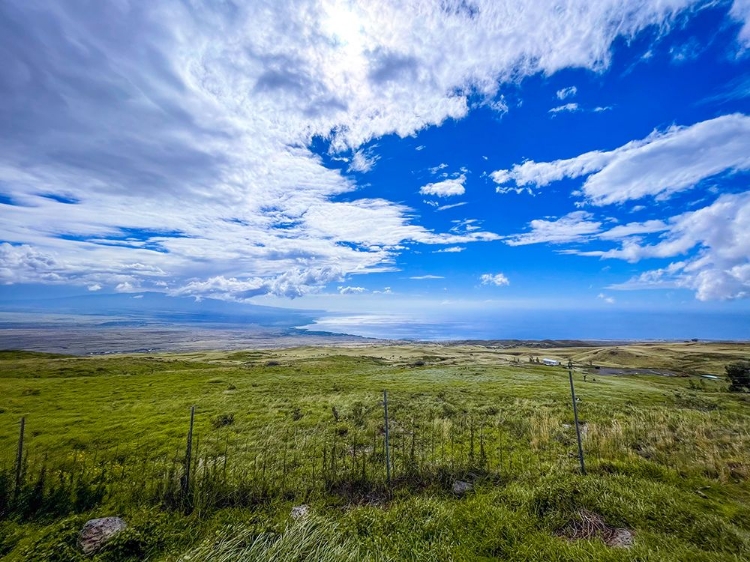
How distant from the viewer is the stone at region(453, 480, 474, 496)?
29.9 feet

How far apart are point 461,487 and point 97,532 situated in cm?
879

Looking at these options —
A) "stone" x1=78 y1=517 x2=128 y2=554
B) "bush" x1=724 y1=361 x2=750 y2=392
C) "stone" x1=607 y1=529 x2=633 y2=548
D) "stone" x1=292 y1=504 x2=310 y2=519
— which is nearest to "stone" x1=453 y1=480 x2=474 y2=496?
"stone" x1=607 y1=529 x2=633 y2=548

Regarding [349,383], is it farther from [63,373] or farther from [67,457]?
[63,373]

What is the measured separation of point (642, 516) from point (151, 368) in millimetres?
56707

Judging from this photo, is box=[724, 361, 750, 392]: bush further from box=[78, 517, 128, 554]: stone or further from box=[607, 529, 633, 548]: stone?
box=[78, 517, 128, 554]: stone

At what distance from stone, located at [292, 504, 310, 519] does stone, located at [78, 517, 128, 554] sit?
12.0 feet

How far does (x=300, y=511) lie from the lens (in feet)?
27.1

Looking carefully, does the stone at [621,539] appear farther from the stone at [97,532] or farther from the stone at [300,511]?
the stone at [97,532]

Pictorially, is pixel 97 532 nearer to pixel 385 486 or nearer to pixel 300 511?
pixel 300 511

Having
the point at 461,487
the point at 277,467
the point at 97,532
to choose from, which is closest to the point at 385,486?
the point at 461,487

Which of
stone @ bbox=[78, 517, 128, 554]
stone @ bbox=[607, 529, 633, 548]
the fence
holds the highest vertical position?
stone @ bbox=[607, 529, 633, 548]

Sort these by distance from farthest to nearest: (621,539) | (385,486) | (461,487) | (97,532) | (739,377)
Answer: (739,377) → (385,486) → (461,487) → (97,532) → (621,539)

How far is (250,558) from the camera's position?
600cm

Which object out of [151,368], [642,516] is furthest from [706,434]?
[151,368]
